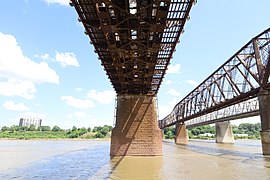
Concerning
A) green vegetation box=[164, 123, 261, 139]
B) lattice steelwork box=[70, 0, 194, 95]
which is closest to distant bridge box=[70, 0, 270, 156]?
lattice steelwork box=[70, 0, 194, 95]

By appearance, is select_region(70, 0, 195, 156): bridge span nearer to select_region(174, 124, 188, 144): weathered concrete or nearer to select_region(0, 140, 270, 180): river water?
select_region(0, 140, 270, 180): river water

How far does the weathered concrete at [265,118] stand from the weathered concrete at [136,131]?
9.56 meters

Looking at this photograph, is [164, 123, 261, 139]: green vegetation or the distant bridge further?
[164, 123, 261, 139]: green vegetation

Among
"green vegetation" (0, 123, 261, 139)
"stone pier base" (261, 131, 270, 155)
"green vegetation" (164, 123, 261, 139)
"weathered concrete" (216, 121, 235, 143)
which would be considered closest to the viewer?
"stone pier base" (261, 131, 270, 155)

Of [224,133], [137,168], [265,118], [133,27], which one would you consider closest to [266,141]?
[265,118]

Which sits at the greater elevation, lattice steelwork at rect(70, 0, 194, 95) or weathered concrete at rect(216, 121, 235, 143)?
lattice steelwork at rect(70, 0, 194, 95)

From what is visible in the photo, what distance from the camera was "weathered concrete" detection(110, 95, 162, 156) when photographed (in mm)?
24562

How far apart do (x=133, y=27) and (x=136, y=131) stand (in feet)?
46.9

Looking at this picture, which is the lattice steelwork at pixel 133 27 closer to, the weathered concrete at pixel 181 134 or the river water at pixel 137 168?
the river water at pixel 137 168

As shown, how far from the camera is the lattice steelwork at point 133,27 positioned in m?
10.9

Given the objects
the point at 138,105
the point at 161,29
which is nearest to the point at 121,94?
the point at 138,105

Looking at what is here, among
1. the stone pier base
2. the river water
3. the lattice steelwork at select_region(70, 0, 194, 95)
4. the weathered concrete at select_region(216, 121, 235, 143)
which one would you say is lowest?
the river water

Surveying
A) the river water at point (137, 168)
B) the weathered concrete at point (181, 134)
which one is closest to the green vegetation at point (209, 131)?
the weathered concrete at point (181, 134)

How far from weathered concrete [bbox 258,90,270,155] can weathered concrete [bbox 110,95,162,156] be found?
9564 mm
